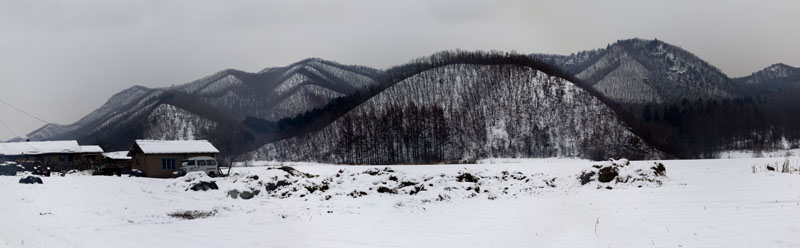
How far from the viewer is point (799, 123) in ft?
404

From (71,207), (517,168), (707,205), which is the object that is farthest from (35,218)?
(517,168)

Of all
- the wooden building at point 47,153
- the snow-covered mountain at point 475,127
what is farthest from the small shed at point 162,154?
the snow-covered mountain at point 475,127

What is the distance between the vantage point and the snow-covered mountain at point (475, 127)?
9481 centimetres

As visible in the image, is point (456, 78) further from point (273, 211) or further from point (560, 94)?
point (273, 211)

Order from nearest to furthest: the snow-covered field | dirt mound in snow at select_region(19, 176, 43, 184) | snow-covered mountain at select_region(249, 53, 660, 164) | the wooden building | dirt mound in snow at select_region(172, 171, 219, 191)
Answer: the snow-covered field
dirt mound in snow at select_region(19, 176, 43, 184)
dirt mound in snow at select_region(172, 171, 219, 191)
the wooden building
snow-covered mountain at select_region(249, 53, 660, 164)

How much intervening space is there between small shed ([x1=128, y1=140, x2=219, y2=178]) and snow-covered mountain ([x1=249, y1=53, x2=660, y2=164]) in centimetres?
4719

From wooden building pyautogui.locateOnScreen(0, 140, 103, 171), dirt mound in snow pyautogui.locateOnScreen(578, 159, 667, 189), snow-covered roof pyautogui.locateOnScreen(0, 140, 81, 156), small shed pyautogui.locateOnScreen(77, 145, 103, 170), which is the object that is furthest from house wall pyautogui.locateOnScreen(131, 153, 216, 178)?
dirt mound in snow pyautogui.locateOnScreen(578, 159, 667, 189)

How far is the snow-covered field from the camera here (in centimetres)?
1314

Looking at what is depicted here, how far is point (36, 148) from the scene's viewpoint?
72.1m

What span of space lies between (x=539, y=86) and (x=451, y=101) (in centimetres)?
2207

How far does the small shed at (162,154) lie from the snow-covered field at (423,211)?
13.5m

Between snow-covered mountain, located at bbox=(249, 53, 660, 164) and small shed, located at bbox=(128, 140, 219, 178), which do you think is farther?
snow-covered mountain, located at bbox=(249, 53, 660, 164)

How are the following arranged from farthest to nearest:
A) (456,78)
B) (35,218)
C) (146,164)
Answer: (456,78) < (146,164) < (35,218)

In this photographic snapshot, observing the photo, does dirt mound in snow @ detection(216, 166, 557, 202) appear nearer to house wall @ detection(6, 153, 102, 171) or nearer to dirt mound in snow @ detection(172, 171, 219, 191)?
dirt mound in snow @ detection(172, 171, 219, 191)
